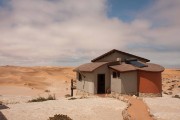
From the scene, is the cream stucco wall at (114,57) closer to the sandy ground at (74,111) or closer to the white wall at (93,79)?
the white wall at (93,79)

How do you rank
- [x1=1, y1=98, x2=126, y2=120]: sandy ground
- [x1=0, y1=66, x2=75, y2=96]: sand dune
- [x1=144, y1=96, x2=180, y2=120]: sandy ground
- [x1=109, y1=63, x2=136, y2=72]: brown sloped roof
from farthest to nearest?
[x1=0, y1=66, x2=75, y2=96]: sand dune → [x1=109, y1=63, x2=136, y2=72]: brown sloped roof → [x1=144, y1=96, x2=180, y2=120]: sandy ground → [x1=1, y1=98, x2=126, y2=120]: sandy ground

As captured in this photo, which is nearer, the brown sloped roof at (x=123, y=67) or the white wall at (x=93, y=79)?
the brown sloped roof at (x=123, y=67)

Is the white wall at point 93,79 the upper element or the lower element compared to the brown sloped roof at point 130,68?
lower

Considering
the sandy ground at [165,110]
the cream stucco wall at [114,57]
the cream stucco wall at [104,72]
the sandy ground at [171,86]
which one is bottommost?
the sandy ground at [165,110]

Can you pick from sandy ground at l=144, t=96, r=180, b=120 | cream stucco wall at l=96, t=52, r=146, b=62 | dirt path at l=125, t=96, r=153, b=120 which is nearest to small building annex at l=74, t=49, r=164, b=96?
cream stucco wall at l=96, t=52, r=146, b=62

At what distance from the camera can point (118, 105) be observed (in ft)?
73.0

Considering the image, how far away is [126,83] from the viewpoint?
28.1 metres

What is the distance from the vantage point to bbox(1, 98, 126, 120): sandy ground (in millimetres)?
17656

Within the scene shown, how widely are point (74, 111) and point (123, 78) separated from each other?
32.4 feet

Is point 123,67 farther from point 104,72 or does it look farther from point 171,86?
point 171,86

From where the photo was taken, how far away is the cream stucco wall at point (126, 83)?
27.9 metres

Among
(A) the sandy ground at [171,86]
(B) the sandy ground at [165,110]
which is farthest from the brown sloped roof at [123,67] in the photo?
(A) the sandy ground at [171,86]

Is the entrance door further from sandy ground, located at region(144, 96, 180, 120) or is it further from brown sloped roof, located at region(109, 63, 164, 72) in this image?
sandy ground, located at region(144, 96, 180, 120)

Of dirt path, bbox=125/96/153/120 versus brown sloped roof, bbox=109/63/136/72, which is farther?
brown sloped roof, bbox=109/63/136/72
